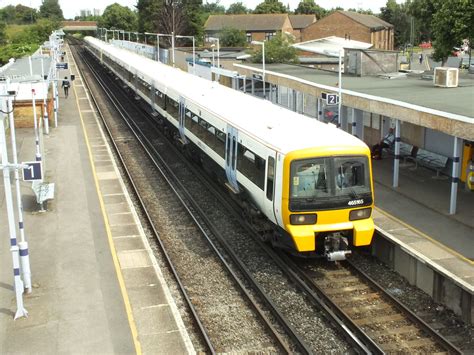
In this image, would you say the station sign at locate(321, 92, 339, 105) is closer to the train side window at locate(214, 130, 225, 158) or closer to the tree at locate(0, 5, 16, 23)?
the train side window at locate(214, 130, 225, 158)

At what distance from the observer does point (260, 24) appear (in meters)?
93.0

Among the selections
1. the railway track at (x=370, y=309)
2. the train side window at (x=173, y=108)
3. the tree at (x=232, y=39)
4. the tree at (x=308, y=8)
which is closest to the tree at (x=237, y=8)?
the tree at (x=308, y=8)

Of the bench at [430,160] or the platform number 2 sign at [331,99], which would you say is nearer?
the platform number 2 sign at [331,99]

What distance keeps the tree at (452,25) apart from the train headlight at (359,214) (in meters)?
21.4

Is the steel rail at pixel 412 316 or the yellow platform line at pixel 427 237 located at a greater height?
the yellow platform line at pixel 427 237

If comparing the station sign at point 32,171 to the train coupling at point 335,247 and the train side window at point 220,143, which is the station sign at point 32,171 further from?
the train side window at point 220,143

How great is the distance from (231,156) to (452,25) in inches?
816

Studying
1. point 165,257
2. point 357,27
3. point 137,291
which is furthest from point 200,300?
point 357,27

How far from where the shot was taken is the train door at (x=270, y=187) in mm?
11436

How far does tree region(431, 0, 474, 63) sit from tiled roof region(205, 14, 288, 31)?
200ft

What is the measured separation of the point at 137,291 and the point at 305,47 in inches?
810

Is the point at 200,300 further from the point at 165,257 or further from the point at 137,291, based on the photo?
the point at 165,257

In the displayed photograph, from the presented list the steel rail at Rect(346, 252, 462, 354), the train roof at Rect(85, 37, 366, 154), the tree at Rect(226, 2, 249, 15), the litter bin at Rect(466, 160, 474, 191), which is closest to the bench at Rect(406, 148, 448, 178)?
the litter bin at Rect(466, 160, 474, 191)

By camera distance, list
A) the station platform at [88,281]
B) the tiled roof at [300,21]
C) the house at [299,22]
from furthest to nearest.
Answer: the tiled roof at [300,21], the house at [299,22], the station platform at [88,281]
